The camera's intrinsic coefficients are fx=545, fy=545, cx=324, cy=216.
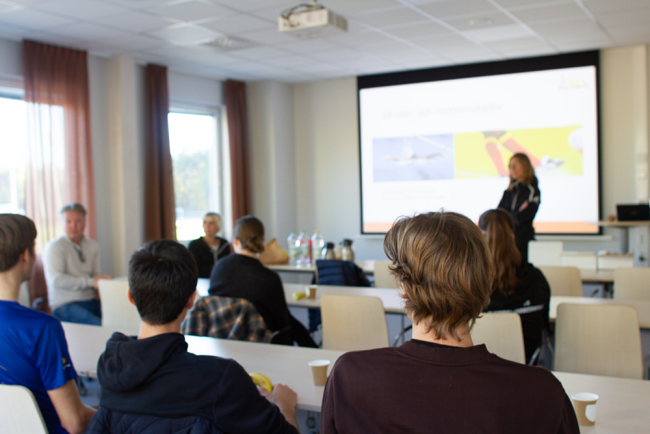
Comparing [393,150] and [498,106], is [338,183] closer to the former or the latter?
[393,150]

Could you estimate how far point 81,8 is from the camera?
14.7 ft

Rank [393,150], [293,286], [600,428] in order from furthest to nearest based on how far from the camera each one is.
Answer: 1. [393,150]
2. [293,286]
3. [600,428]

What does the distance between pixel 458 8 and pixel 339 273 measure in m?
2.58

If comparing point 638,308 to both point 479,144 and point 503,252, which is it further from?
point 479,144

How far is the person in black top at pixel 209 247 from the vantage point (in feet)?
17.3

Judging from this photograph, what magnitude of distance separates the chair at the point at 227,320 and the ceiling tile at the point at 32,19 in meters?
3.23

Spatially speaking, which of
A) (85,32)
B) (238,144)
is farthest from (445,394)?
(238,144)

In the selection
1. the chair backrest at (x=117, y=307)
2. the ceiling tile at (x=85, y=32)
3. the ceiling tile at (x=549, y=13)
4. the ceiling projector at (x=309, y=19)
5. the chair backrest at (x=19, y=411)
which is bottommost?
the chair backrest at (x=117, y=307)

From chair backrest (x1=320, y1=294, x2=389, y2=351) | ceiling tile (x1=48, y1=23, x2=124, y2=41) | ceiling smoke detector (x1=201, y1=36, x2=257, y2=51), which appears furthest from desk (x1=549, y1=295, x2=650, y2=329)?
ceiling tile (x1=48, y1=23, x2=124, y2=41)

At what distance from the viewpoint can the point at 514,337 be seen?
233 cm

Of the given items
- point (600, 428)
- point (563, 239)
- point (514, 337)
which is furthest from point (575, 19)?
point (600, 428)

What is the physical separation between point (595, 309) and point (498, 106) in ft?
16.7

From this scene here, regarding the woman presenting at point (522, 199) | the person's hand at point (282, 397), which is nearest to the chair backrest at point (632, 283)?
the woman presenting at point (522, 199)

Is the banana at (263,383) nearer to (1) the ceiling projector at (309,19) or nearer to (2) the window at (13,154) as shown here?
(1) the ceiling projector at (309,19)
